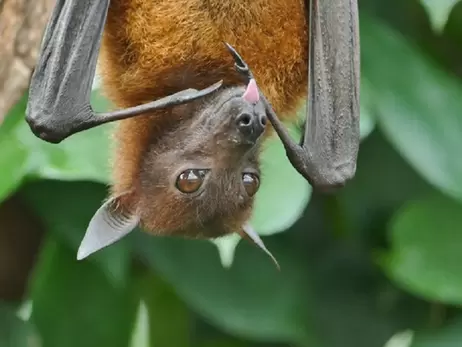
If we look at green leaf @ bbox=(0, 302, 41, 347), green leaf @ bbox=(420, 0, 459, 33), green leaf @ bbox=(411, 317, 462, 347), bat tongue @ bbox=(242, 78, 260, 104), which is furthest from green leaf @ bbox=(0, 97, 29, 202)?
green leaf @ bbox=(411, 317, 462, 347)

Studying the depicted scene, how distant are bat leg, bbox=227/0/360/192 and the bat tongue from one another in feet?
0.78

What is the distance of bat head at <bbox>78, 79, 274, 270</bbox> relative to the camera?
101 inches

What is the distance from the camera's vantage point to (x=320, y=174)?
8.83ft

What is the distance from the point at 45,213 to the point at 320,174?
36.9 inches

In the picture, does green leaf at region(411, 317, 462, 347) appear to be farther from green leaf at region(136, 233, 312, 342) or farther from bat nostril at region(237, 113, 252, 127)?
bat nostril at region(237, 113, 252, 127)

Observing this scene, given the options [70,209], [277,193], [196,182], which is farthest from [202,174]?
[70,209]

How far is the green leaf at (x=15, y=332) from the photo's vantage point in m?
3.20

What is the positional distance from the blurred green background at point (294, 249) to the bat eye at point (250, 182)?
0.67ft

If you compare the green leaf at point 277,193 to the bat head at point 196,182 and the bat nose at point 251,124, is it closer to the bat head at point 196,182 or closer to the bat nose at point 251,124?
the bat head at point 196,182

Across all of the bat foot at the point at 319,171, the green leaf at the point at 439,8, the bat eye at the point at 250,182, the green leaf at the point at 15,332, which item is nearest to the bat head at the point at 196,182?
the bat eye at the point at 250,182

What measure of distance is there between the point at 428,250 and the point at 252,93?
1.02 metres

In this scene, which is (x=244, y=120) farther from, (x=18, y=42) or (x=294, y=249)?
(x=294, y=249)

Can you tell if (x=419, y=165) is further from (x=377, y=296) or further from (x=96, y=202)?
(x=96, y=202)

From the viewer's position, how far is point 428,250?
3174 mm
